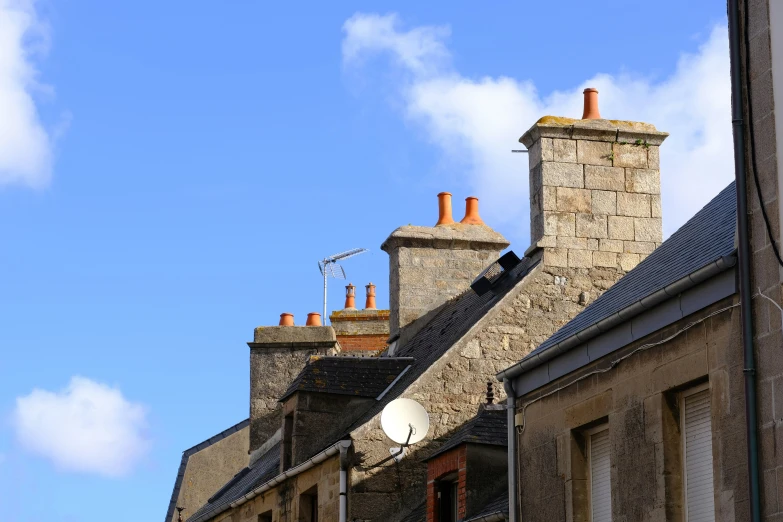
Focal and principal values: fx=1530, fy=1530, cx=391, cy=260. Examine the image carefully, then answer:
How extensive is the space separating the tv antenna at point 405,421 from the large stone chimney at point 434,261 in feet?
20.4

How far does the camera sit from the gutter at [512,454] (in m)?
13.2

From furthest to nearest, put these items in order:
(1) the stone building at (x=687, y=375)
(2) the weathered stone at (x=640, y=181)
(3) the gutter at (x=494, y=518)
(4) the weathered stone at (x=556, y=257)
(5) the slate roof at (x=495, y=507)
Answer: (2) the weathered stone at (x=640, y=181) < (4) the weathered stone at (x=556, y=257) < (5) the slate roof at (x=495, y=507) < (3) the gutter at (x=494, y=518) < (1) the stone building at (x=687, y=375)

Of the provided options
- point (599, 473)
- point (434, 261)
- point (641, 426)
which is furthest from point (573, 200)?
point (641, 426)

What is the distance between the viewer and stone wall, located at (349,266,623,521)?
17656 mm

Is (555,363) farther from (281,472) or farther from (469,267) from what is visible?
(469,267)

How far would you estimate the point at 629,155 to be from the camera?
745 inches

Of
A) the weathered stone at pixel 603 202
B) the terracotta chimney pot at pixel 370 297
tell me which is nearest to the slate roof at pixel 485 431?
the weathered stone at pixel 603 202

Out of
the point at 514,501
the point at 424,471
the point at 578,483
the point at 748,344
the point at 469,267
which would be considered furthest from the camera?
the point at 469,267

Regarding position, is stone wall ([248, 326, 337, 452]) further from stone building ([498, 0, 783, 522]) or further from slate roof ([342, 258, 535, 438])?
stone building ([498, 0, 783, 522])

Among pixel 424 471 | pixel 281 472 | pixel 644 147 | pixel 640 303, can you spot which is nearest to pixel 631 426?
pixel 640 303

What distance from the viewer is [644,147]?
62.1 feet

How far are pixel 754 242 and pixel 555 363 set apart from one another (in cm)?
320

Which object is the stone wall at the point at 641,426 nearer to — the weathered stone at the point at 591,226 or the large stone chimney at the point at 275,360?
the weathered stone at the point at 591,226

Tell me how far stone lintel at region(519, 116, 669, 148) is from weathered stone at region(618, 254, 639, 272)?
1420mm
